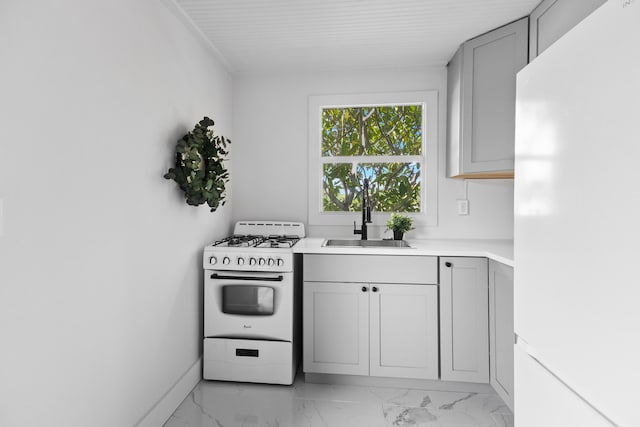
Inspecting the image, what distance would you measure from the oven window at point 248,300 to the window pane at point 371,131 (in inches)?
51.6

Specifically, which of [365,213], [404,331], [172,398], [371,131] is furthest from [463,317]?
[172,398]

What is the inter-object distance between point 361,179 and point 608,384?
8.06 ft

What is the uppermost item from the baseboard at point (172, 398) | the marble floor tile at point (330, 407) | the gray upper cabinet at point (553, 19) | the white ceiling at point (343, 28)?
the white ceiling at point (343, 28)

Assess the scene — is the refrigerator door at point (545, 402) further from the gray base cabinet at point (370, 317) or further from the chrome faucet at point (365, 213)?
the chrome faucet at point (365, 213)

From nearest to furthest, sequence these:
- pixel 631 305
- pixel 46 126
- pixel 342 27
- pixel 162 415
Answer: pixel 631 305
pixel 46 126
pixel 162 415
pixel 342 27

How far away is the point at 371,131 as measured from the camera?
3.01 meters

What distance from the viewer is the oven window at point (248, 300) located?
231 centimetres

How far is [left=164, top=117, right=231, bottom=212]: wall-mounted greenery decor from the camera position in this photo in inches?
77.8

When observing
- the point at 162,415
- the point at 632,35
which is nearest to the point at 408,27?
the point at 632,35

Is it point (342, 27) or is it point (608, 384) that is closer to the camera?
point (608, 384)

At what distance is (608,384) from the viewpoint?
2.11ft

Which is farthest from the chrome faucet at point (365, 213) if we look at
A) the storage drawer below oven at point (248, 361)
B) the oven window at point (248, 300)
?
the storage drawer below oven at point (248, 361)

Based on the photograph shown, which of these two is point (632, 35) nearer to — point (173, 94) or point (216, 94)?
point (173, 94)

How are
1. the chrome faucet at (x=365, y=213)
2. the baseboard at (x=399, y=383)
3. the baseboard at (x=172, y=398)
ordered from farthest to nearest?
the chrome faucet at (x=365, y=213), the baseboard at (x=399, y=383), the baseboard at (x=172, y=398)
